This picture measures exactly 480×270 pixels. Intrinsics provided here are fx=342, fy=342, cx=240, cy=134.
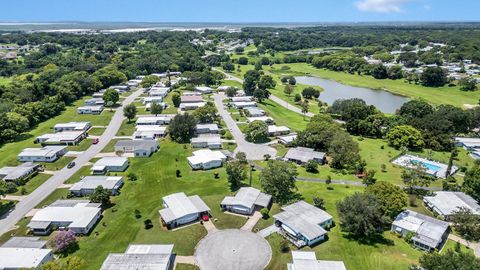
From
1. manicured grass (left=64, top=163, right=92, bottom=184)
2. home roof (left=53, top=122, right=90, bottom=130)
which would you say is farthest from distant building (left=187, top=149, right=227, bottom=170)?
home roof (left=53, top=122, right=90, bottom=130)

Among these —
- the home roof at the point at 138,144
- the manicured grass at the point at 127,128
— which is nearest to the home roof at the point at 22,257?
the home roof at the point at 138,144

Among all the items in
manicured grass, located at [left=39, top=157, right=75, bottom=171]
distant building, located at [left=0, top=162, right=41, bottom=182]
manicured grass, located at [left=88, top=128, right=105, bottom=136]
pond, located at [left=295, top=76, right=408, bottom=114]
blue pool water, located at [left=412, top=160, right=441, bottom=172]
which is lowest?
pond, located at [left=295, top=76, right=408, bottom=114]

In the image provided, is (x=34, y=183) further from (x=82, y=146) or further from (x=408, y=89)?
(x=408, y=89)

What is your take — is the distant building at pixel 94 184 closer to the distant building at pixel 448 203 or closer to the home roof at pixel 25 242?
the home roof at pixel 25 242

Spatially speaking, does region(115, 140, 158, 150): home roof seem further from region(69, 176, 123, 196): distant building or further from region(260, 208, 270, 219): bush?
region(260, 208, 270, 219): bush

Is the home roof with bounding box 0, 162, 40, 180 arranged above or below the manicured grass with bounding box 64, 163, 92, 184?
above

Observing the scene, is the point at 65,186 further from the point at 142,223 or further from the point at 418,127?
the point at 418,127
